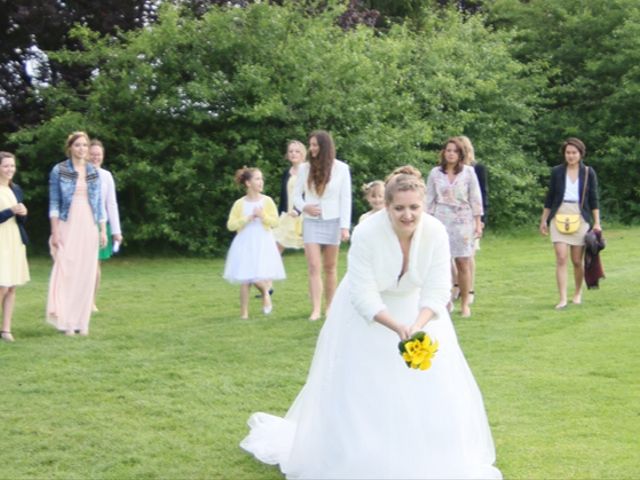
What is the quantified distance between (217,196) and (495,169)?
23.7 feet

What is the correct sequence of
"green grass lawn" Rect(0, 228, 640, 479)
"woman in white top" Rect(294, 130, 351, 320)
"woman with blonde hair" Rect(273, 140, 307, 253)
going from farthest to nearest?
1. "woman with blonde hair" Rect(273, 140, 307, 253)
2. "woman in white top" Rect(294, 130, 351, 320)
3. "green grass lawn" Rect(0, 228, 640, 479)

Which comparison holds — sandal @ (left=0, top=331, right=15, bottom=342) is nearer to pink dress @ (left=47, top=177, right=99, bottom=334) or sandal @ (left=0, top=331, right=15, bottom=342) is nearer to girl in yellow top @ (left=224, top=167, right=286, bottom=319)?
pink dress @ (left=47, top=177, right=99, bottom=334)

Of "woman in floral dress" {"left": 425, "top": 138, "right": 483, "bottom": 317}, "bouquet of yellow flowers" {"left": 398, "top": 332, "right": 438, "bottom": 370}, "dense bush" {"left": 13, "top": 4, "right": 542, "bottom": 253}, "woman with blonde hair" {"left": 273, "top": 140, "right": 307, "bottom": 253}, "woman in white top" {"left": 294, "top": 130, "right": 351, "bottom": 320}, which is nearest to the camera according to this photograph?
"bouquet of yellow flowers" {"left": 398, "top": 332, "right": 438, "bottom": 370}

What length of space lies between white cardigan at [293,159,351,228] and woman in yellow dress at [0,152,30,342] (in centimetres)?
315

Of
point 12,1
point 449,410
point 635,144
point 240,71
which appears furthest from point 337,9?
point 449,410

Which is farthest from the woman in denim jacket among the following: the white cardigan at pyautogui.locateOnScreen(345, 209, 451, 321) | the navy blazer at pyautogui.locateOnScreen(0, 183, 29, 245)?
the white cardigan at pyautogui.locateOnScreen(345, 209, 451, 321)

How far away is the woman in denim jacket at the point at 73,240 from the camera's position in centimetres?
1220

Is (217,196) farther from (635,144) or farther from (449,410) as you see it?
(449,410)

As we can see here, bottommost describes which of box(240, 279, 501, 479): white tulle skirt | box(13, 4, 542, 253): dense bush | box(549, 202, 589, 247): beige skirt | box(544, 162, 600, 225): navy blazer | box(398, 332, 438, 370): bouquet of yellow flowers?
box(240, 279, 501, 479): white tulle skirt

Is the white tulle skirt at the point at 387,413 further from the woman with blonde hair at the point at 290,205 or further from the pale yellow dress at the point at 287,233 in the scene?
the pale yellow dress at the point at 287,233

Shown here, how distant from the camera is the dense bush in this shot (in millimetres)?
21469

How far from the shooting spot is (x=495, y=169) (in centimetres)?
2561

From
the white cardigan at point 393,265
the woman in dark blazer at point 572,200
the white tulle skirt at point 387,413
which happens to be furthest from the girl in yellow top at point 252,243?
the white cardigan at point 393,265

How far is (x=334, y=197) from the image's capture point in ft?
41.8
